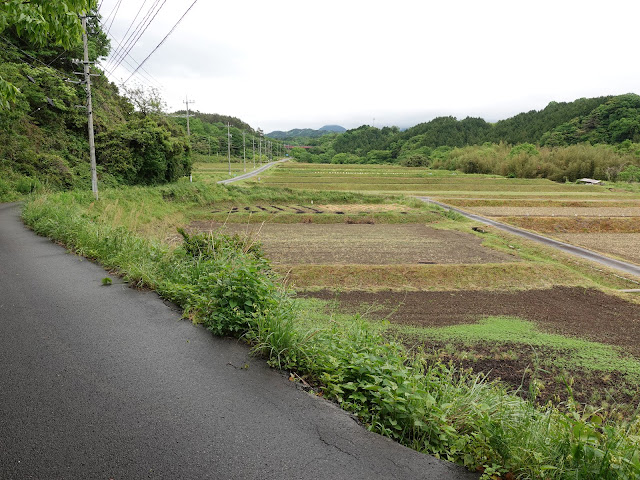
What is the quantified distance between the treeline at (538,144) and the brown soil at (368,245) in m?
55.5

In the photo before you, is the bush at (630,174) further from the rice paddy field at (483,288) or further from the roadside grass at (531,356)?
the roadside grass at (531,356)

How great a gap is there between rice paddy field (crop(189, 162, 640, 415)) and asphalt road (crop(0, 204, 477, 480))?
1606mm

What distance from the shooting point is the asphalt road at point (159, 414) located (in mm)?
2590

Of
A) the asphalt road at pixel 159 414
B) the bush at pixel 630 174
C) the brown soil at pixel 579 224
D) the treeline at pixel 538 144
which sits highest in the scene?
the treeline at pixel 538 144

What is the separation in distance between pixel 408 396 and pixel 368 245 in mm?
17174

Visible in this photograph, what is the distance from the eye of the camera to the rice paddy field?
780 centimetres

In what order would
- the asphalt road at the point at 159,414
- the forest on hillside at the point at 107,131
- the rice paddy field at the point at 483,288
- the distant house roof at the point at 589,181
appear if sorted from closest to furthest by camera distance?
the asphalt road at the point at 159,414, the rice paddy field at the point at 483,288, the forest on hillside at the point at 107,131, the distant house roof at the point at 589,181

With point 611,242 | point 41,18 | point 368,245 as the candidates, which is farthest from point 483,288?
point 611,242

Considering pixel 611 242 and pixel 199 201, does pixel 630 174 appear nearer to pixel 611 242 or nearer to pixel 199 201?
pixel 611 242

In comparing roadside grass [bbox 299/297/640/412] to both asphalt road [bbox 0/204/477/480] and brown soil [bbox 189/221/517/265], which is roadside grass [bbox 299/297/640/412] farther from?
brown soil [bbox 189/221/517/265]

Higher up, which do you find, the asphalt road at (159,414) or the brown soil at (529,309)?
the asphalt road at (159,414)

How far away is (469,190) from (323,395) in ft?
168

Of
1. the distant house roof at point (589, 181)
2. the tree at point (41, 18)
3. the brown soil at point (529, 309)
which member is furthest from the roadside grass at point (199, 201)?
the distant house roof at point (589, 181)

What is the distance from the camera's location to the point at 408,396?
3105 millimetres
